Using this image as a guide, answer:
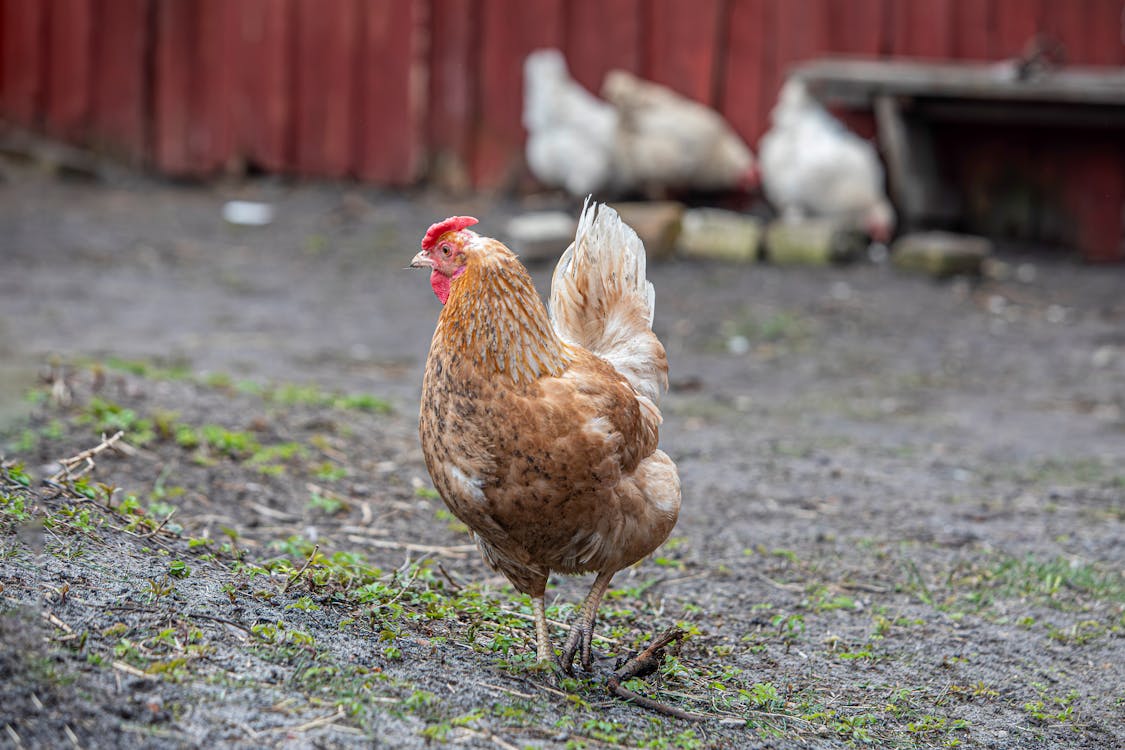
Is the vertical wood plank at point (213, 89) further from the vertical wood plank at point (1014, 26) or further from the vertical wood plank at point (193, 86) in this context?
the vertical wood plank at point (1014, 26)

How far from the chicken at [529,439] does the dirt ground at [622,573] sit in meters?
0.37

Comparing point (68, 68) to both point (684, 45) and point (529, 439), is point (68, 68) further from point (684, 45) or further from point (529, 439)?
point (529, 439)

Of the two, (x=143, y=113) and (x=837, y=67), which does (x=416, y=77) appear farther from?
(x=837, y=67)

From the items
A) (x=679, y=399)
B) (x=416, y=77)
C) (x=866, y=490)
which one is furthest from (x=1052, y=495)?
(x=416, y=77)

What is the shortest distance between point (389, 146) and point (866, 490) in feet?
28.0

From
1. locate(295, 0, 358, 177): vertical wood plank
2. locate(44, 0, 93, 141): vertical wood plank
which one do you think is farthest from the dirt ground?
locate(44, 0, 93, 141): vertical wood plank

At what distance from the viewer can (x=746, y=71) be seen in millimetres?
11484

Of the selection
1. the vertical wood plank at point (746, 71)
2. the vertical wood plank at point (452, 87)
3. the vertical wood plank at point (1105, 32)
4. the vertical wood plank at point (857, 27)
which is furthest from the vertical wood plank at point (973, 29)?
the vertical wood plank at point (452, 87)

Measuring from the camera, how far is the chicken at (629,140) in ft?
36.0

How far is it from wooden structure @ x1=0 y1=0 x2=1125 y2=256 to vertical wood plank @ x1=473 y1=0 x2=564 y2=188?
0.06 feet

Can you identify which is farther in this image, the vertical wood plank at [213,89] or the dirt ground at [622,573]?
the vertical wood plank at [213,89]

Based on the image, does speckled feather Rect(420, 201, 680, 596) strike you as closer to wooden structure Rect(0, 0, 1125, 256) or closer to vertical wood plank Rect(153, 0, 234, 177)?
wooden structure Rect(0, 0, 1125, 256)

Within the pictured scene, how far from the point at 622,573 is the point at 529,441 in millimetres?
1642

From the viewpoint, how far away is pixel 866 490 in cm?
570
